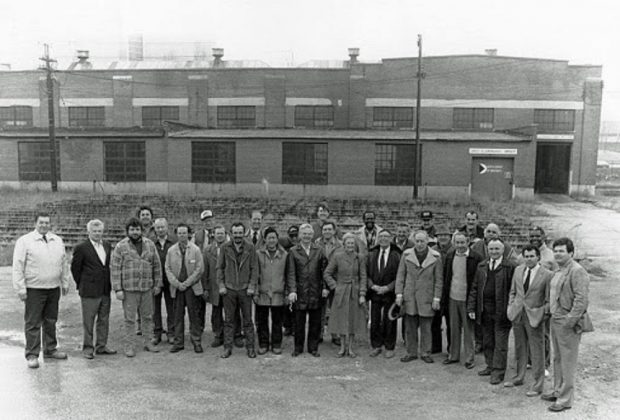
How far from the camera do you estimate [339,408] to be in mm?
6004

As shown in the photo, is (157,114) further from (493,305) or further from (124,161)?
(493,305)

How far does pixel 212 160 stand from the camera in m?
32.8

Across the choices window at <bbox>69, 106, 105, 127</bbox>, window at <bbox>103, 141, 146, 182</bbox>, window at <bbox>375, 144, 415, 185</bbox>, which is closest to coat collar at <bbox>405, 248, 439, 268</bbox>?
window at <bbox>375, 144, 415, 185</bbox>

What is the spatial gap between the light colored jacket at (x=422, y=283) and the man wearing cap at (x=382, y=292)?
0.24m

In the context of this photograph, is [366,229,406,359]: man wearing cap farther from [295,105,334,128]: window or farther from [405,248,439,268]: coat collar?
[295,105,334,128]: window

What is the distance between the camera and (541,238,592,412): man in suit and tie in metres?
5.87

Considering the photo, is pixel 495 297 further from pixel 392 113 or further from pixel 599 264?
pixel 392 113

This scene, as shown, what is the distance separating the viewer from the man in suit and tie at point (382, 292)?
7969mm

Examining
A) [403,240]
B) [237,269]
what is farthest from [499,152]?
[237,269]

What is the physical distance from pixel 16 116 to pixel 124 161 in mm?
16045

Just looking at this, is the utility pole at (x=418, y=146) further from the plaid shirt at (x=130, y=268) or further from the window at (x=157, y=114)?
the plaid shirt at (x=130, y=268)

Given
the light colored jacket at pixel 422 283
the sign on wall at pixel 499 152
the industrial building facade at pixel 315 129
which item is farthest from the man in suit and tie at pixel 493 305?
the sign on wall at pixel 499 152

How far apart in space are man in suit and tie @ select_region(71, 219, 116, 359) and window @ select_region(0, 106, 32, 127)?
40.7 metres

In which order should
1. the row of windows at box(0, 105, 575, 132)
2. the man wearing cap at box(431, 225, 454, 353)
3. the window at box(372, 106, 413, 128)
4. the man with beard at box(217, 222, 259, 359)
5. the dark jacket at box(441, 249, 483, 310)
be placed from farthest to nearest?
the window at box(372, 106, 413, 128) → the row of windows at box(0, 105, 575, 132) → the man wearing cap at box(431, 225, 454, 353) → the man with beard at box(217, 222, 259, 359) → the dark jacket at box(441, 249, 483, 310)
